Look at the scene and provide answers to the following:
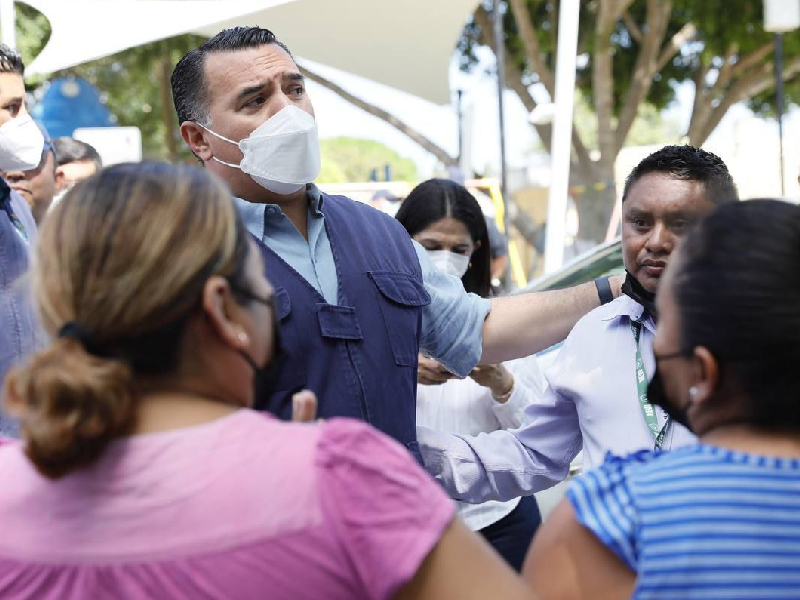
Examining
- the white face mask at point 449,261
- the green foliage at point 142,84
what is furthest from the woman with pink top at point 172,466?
the green foliage at point 142,84

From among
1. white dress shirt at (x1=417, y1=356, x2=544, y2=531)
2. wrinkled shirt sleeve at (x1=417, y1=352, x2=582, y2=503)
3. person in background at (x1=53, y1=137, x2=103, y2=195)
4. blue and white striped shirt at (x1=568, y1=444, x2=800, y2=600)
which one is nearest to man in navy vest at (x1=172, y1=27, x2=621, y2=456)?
wrinkled shirt sleeve at (x1=417, y1=352, x2=582, y2=503)

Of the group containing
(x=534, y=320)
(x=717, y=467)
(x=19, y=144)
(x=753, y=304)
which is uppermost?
(x=19, y=144)

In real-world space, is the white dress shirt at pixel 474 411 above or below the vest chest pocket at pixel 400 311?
below

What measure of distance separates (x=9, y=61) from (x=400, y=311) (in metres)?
1.74

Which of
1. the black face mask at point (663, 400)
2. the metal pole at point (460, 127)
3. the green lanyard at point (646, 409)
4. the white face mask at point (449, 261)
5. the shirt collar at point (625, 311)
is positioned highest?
the black face mask at point (663, 400)

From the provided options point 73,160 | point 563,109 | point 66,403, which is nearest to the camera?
point 66,403

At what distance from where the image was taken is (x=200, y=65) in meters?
2.67

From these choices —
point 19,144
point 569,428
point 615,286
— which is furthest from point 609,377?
point 19,144

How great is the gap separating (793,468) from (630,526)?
237mm

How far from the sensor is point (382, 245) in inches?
102

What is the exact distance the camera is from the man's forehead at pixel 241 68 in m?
2.62

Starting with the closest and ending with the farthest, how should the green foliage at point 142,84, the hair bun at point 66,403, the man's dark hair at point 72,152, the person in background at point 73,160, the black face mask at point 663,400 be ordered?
1. the hair bun at point 66,403
2. the black face mask at point 663,400
3. the person in background at point 73,160
4. the man's dark hair at point 72,152
5. the green foliage at point 142,84

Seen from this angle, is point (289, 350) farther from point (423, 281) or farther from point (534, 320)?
point (534, 320)

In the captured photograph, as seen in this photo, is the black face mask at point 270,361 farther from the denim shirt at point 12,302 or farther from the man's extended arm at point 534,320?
the man's extended arm at point 534,320
